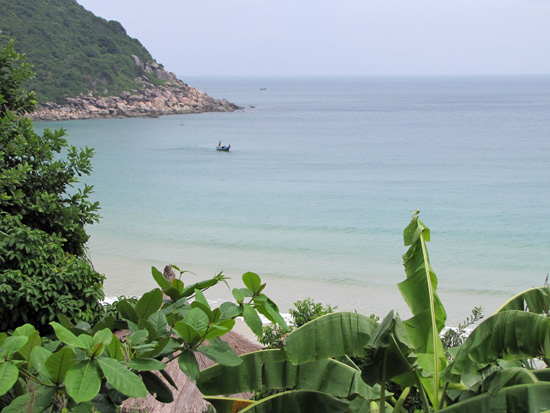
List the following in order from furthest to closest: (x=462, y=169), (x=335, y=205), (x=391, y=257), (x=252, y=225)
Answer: (x=462, y=169) → (x=335, y=205) → (x=252, y=225) → (x=391, y=257)

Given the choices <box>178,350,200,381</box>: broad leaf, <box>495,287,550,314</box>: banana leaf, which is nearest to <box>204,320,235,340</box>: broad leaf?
<box>178,350,200,381</box>: broad leaf

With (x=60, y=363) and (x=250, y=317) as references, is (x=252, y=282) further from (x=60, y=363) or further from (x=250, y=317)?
(x=60, y=363)

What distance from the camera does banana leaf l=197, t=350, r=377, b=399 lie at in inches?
124

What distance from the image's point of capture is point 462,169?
3581 centimetres

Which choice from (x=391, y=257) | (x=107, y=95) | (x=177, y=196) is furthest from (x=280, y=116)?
(x=391, y=257)

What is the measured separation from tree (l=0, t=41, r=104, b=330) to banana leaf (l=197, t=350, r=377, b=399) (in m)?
2.22

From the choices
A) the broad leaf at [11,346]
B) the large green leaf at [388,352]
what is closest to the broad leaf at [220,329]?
the broad leaf at [11,346]

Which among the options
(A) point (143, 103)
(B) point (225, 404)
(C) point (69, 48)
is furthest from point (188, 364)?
(C) point (69, 48)

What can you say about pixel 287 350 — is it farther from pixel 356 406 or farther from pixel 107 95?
pixel 107 95

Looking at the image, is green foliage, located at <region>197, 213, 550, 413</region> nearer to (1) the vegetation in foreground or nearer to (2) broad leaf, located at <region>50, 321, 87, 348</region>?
(1) the vegetation in foreground

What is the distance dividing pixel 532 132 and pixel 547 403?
61.6m

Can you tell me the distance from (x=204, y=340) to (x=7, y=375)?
585 millimetres

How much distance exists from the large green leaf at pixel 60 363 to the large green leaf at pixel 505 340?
2.16 meters

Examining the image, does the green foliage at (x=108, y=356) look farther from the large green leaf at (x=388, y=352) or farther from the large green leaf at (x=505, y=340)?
the large green leaf at (x=505, y=340)
